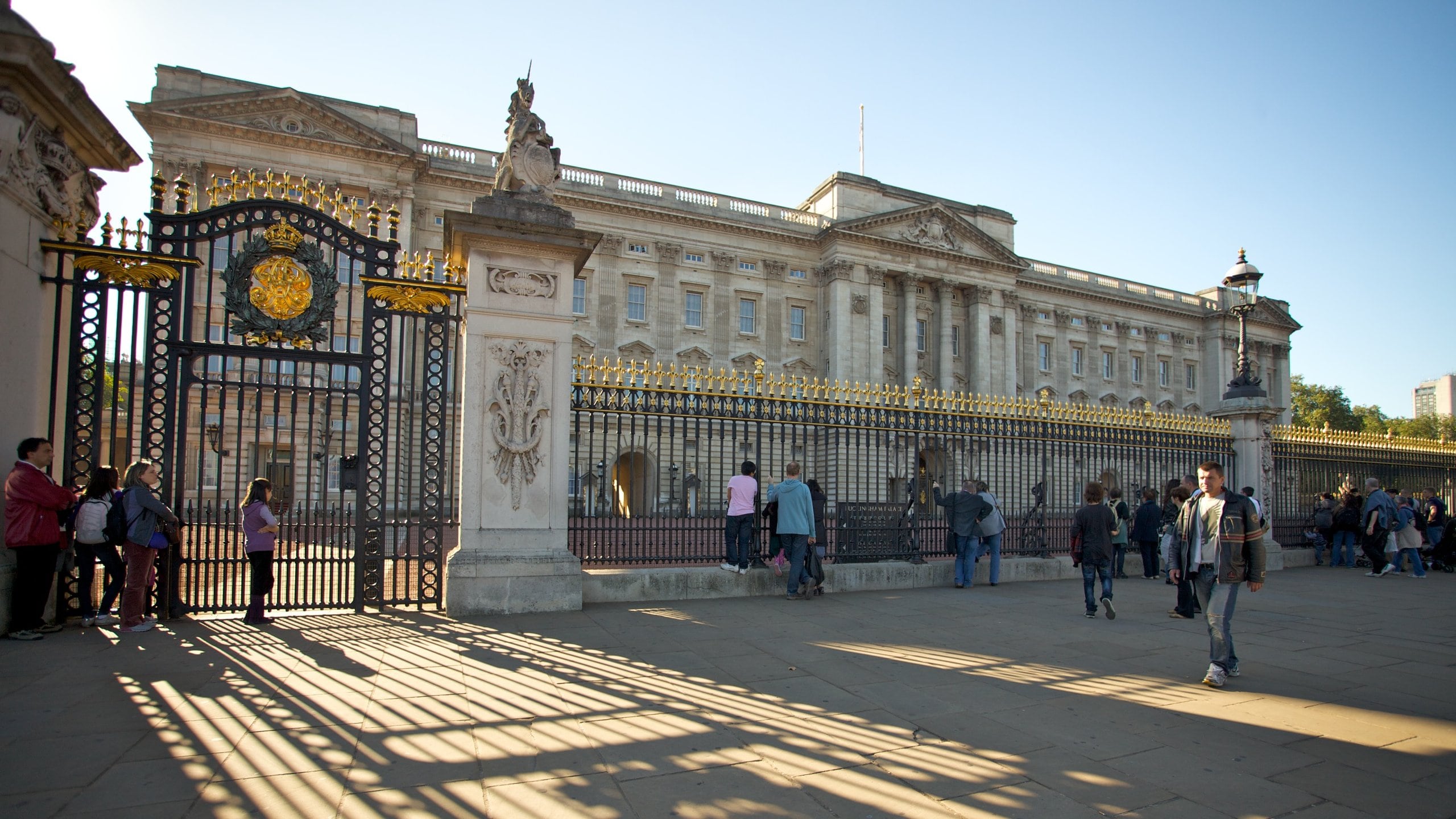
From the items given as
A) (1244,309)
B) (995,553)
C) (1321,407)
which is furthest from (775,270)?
(1321,407)

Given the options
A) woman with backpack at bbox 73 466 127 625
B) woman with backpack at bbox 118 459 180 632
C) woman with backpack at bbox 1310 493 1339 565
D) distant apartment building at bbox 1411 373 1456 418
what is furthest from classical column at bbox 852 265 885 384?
distant apartment building at bbox 1411 373 1456 418

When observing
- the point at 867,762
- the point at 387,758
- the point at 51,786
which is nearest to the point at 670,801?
the point at 867,762

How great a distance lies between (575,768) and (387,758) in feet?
3.08

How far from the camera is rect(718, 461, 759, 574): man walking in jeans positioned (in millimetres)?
9445

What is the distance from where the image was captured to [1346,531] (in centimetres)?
1427

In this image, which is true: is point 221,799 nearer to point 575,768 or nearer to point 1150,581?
point 575,768

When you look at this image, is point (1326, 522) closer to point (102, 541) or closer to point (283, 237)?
point (283, 237)

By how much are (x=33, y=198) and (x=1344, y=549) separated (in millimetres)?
19372

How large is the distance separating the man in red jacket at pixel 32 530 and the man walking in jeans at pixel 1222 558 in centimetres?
894

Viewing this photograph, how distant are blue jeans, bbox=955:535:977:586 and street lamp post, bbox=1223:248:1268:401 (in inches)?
259

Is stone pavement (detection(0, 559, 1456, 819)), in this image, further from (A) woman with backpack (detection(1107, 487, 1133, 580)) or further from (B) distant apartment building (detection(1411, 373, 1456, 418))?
(B) distant apartment building (detection(1411, 373, 1456, 418))

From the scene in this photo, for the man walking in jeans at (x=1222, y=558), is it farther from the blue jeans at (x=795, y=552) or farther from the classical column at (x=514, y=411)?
the classical column at (x=514, y=411)

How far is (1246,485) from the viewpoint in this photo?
1382cm

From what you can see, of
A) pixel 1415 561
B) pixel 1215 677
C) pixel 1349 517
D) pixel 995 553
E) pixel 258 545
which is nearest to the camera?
pixel 1215 677
